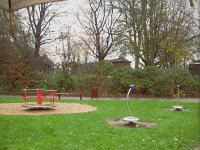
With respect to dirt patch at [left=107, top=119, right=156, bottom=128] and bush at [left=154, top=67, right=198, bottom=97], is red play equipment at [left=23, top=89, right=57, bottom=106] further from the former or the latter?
bush at [left=154, top=67, right=198, bottom=97]

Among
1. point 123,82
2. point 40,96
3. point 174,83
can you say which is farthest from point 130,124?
point 123,82

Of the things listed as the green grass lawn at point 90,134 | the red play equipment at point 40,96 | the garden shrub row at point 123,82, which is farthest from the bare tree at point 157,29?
the green grass lawn at point 90,134

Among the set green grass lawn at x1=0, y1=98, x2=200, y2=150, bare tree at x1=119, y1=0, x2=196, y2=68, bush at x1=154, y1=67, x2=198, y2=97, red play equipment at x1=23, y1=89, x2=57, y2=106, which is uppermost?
bare tree at x1=119, y1=0, x2=196, y2=68

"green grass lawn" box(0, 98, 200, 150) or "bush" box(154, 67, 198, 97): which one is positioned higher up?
→ "bush" box(154, 67, 198, 97)

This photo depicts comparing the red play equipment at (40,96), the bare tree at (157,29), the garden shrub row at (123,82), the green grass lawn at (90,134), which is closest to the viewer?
the green grass lawn at (90,134)

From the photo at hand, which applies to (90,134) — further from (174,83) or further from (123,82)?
(123,82)

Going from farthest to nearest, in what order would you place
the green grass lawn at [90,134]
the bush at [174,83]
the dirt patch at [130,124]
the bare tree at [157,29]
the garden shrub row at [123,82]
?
the bare tree at [157,29], the garden shrub row at [123,82], the bush at [174,83], the dirt patch at [130,124], the green grass lawn at [90,134]

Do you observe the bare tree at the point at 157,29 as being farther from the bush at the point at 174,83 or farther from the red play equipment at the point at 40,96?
the red play equipment at the point at 40,96

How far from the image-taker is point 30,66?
30828mm

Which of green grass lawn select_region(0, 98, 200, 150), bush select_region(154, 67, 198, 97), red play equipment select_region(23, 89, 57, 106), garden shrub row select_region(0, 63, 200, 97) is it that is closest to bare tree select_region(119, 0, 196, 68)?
garden shrub row select_region(0, 63, 200, 97)

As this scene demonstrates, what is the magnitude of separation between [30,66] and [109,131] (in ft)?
70.1

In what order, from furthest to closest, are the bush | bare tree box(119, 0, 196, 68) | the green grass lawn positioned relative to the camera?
1. bare tree box(119, 0, 196, 68)
2. the bush
3. the green grass lawn

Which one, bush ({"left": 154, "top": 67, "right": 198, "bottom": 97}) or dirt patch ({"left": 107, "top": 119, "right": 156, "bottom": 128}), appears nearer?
dirt patch ({"left": 107, "top": 119, "right": 156, "bottom": 128})

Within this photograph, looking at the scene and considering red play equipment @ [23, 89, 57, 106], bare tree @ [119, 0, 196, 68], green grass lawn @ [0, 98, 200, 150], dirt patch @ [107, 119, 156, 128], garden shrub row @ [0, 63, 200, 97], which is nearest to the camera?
green grass lawn @ [0, 98, 200, 150]
